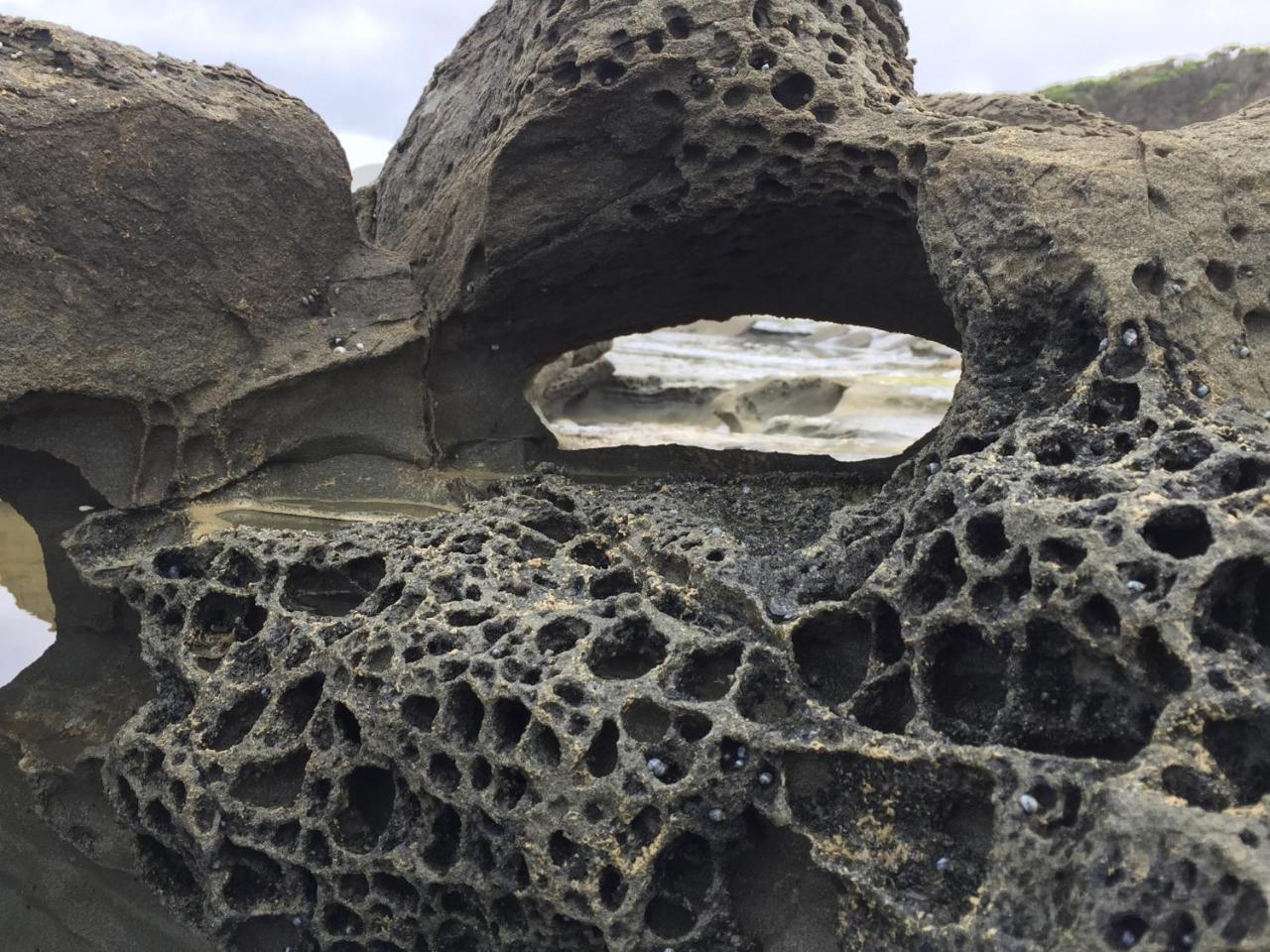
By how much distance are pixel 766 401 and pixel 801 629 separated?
7192 mm

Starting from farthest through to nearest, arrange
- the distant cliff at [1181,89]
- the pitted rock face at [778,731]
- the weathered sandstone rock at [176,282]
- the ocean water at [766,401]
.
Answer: the distant cliff at [1181,89] → the ocean water at [766,401] → the weathered sandstone rock at [176,282] → the pitted rock face at [778,731]

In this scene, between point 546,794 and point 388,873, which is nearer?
point 546,794

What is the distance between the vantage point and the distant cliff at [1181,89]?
1199cm

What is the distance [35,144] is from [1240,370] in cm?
337

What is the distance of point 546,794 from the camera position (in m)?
1.95

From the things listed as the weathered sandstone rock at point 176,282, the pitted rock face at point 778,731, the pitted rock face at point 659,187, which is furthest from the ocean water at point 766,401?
the pitted rock face at point 778,731

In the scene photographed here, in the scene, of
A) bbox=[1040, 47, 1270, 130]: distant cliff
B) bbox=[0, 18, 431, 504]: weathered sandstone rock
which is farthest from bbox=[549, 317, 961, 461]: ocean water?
bbox=[1040, 47, 1270, 130]: distant cliff

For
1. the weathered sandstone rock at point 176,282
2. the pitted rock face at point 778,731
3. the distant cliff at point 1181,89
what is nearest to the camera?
the pitted rock face at point 778,731

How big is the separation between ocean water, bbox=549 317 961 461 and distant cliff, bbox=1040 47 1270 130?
3999mm

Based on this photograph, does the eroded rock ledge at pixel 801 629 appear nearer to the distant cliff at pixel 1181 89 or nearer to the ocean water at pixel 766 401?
the ocean water at pixel 766 401

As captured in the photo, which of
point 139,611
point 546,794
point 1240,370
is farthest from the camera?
point 139,611

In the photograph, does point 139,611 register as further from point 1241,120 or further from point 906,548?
point 1241,120

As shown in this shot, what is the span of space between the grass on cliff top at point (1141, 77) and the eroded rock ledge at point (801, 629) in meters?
10.9

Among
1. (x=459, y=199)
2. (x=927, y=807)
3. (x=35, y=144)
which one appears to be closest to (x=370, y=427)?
(x=459, y=199)
